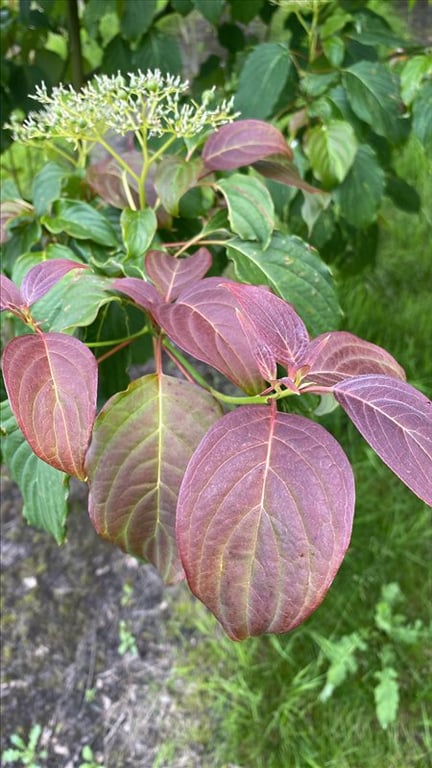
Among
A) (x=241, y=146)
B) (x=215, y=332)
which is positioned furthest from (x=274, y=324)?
(x=241, y=146)

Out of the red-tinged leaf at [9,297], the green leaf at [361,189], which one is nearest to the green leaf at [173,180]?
the red-tinged leaf at [9,297]

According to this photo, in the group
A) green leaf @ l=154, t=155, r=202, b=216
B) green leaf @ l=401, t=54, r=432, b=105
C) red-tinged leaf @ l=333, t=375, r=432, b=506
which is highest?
green leaf @ l=401, t=54, r=432, b=105

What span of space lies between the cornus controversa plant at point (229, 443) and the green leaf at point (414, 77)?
56 centimetres

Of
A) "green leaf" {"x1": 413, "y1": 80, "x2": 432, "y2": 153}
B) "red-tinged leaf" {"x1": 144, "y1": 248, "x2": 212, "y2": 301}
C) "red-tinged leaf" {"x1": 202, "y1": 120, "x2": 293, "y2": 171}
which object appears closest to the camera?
"red-tinged leaf" {"x1": 144, "y1": 248, "x2": 212, "y2": 301}

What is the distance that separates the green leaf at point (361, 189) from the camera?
1.06 m

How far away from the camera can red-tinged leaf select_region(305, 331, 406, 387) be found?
56 centimetres

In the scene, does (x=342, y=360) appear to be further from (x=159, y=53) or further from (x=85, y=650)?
(x=85, y=650)

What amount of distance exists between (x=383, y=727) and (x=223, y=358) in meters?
1.06

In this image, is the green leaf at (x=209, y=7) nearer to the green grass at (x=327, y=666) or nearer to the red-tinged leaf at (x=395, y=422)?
the red-tinged leaf at (x=395, y=422)

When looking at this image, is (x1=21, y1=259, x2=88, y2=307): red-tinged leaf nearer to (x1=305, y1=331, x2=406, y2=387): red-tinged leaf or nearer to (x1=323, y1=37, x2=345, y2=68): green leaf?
(x1=305, y1=331, x2=406, y2=387): red-tinged leaf

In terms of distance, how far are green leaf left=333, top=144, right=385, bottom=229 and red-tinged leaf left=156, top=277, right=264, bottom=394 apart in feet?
1.70

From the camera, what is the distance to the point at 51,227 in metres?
0.82

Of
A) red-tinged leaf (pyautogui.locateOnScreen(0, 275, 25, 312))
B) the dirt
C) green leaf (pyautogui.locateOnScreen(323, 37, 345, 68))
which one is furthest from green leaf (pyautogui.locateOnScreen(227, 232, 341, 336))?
the dirt

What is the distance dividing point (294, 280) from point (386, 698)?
95cm
